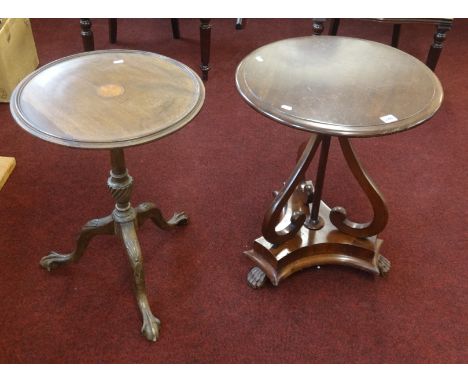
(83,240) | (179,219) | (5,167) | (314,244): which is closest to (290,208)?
(314,244)

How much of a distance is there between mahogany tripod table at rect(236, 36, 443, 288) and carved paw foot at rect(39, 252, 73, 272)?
635 millimetres

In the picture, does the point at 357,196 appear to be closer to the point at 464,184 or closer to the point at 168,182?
the point at 464,184

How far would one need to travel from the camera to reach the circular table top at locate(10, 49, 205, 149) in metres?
1.15

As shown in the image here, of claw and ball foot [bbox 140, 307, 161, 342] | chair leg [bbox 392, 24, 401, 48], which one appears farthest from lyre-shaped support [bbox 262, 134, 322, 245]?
chair leg [bbox 392, 24, 401, 48]

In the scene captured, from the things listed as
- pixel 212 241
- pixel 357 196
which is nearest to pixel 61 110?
pixel 212 241

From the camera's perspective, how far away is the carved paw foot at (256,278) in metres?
1.66

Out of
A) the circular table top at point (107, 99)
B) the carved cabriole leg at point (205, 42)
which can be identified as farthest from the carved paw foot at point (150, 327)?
the carved cabriole leg at point (205, 42)

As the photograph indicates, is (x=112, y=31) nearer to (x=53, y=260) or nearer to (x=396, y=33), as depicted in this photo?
(x=396, y=33)

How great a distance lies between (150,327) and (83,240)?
0.39 metres

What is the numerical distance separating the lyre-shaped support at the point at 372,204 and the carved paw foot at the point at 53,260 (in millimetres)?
928

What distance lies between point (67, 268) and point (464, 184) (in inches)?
66.4

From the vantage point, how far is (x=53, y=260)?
1.68 m

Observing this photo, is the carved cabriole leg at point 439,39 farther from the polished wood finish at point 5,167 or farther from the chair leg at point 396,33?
the polished wood finish at point 5,167

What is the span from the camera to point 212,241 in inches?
72.7
